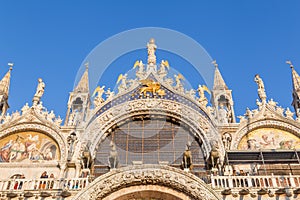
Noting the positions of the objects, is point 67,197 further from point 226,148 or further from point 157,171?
point 226,148

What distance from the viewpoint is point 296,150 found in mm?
13562

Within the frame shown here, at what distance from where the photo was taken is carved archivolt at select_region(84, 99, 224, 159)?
15.4 meters

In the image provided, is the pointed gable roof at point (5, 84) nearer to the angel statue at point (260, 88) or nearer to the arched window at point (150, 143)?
the arched window at point (150, 143)

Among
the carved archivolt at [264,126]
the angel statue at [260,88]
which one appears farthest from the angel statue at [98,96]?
the angel statue at [260,88]

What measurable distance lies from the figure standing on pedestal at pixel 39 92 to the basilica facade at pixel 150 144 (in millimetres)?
50

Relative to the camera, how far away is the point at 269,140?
15.3 m

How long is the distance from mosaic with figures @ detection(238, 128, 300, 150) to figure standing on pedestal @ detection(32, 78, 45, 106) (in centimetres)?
990

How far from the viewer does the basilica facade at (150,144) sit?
456 inches

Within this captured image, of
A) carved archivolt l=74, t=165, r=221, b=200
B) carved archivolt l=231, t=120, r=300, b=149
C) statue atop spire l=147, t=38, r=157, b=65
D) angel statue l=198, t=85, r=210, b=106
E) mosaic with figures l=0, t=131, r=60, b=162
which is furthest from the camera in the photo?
statue atop spire l=147, t=38, r=157, b=65

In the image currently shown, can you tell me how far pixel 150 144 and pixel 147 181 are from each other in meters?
4.17

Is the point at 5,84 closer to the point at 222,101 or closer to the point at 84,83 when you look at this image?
the point at 84,83

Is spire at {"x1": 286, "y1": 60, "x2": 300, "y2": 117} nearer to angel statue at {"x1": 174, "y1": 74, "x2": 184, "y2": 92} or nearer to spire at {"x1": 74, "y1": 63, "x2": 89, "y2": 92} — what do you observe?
angel statue at {"x1": 174, "y1": 74, "x2": 184, "y2": 92}

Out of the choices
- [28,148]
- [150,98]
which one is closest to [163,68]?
[150,98]

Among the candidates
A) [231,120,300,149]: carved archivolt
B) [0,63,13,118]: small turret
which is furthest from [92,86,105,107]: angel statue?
[231,120,300,149]: carved archivolt
